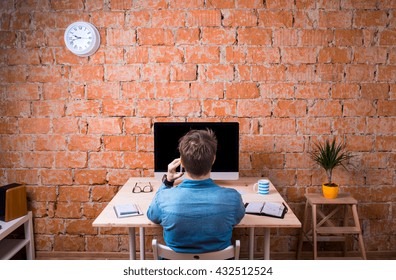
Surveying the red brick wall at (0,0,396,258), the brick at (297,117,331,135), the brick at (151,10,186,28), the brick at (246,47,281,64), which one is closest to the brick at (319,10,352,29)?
the red brick wall at (0,0,396,258)

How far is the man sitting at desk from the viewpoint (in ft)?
5.39

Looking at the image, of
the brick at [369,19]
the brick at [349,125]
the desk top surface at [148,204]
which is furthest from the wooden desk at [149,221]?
the brick at [369,19]

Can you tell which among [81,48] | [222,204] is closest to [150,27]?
[81,48]

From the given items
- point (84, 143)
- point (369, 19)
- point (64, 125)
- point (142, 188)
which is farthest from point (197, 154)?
point (369, 19)

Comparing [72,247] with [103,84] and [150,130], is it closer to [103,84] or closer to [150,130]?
[150,130]

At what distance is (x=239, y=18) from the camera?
289cm

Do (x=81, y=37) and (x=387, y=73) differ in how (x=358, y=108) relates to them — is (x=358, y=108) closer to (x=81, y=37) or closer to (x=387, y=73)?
(x=387, y=73)

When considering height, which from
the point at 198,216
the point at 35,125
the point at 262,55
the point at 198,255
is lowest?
the point at 198,255

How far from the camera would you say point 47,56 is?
9.71 feet

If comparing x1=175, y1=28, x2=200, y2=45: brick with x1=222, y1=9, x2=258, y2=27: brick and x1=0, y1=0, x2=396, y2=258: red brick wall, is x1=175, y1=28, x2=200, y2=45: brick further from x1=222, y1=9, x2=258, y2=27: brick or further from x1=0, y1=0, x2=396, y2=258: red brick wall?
x1=222, y1=9, x2=258, y2=27: brick

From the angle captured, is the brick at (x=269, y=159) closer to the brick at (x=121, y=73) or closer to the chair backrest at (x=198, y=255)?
the brick at (x=121, y=73)

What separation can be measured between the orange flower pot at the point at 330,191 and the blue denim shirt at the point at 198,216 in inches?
53.2

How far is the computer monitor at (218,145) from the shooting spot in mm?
2588

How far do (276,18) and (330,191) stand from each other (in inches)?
55.9
